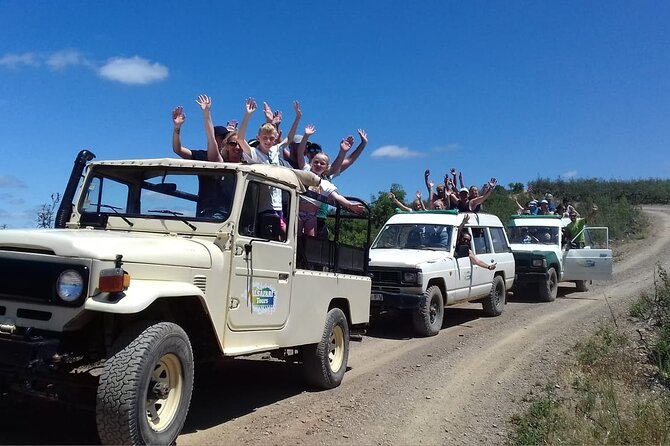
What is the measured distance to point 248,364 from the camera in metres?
7.77

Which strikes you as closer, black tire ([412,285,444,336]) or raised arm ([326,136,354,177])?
raised arm ([326,136,354,177])

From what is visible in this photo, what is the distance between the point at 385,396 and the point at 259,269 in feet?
7.35

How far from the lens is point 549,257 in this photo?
1538 cm

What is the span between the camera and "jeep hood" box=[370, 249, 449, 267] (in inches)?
407

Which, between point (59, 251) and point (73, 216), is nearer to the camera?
point (59, 251)

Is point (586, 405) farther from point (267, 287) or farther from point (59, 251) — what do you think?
point (59, 251)

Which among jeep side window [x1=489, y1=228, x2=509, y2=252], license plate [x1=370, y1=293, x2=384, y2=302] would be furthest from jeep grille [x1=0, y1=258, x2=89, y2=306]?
jeep side window [x1=489, y1=228, x2=509, y2=252]

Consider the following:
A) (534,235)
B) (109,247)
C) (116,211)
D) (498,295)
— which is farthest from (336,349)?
(534,235)

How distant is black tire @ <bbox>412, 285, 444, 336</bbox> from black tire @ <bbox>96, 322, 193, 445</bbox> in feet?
20.5

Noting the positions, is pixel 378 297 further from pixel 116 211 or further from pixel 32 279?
pixel 32 279

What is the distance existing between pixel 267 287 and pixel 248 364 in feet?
8.83

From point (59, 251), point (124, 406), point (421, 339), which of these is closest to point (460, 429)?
point (124, 406)

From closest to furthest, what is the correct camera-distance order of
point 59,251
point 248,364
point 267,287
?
point 59,251 < point 267,287 < point 248,364

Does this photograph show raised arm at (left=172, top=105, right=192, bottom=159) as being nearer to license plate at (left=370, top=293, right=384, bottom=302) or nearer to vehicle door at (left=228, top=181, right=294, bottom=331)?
vehicle door at (left=228, top=181, right=294, bottom=331)
